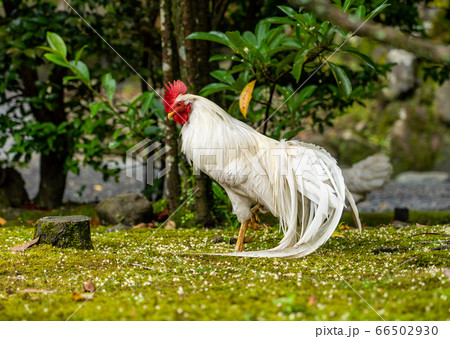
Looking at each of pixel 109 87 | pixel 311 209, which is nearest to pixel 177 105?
pixel 311 209

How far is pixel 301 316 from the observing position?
2242mm

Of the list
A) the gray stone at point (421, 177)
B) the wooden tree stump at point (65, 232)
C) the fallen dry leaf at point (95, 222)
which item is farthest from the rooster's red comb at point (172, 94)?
the gray stone at point (421, 177)

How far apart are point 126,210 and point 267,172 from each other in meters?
2.24

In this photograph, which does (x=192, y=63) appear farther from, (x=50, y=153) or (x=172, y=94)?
(x=50, y=153)

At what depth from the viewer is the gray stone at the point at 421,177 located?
35.8ft

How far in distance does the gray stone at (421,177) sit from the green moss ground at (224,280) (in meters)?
6.90

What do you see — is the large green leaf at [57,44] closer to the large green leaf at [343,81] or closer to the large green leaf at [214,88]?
the large green leaf at [214,88]

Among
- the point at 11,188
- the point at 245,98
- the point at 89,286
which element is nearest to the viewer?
the point at 89,286

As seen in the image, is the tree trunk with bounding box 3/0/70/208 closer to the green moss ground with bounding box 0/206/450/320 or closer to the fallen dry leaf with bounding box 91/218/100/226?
the fallen dry leaf with bounding box 91/218/100/226

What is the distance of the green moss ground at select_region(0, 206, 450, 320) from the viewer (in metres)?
2.32

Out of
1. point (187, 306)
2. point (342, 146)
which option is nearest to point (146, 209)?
point (187, 306)

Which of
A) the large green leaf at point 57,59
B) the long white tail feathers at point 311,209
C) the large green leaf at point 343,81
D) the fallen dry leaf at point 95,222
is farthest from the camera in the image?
the fallen dry leaf at point 95,222

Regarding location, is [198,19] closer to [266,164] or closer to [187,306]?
[266,164]

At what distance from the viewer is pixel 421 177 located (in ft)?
36.9
